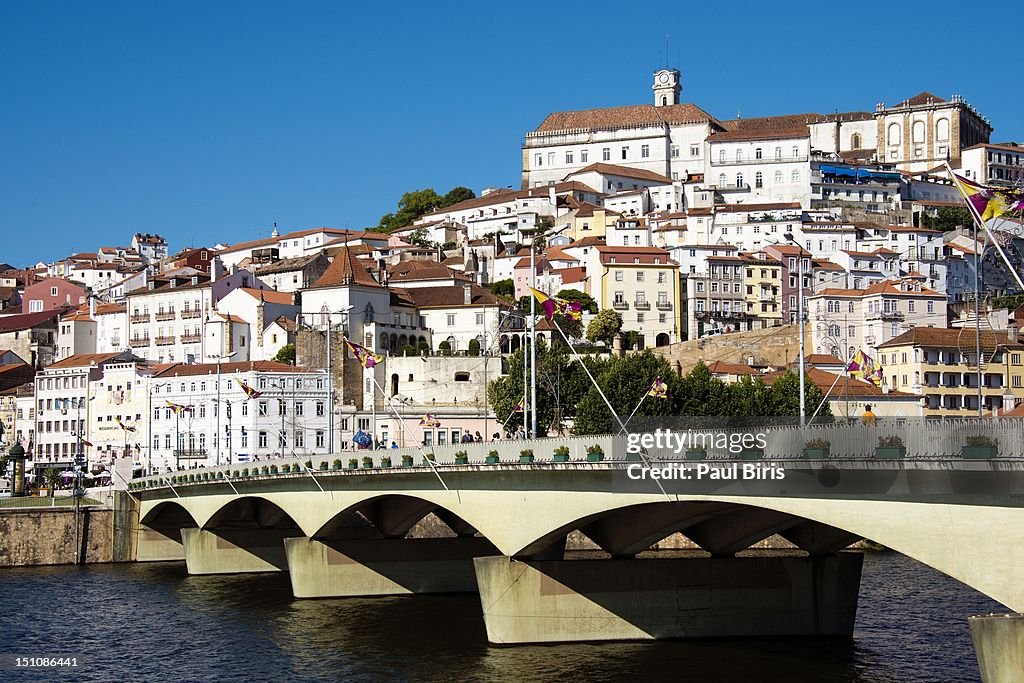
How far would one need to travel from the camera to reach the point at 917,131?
193 meters

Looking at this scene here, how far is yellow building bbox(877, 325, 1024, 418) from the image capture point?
10006 centimetres

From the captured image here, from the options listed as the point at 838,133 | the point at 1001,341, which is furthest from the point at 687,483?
the point at 838,133

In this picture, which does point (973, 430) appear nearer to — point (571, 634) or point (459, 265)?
point (571, 634)

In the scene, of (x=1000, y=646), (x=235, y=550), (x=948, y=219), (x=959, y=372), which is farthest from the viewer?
(x=948, y=219)

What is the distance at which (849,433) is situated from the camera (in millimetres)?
30516

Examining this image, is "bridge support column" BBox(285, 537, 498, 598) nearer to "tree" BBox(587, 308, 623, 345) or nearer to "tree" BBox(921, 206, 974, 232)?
"tree" BBox(587, 308, 623, 345)

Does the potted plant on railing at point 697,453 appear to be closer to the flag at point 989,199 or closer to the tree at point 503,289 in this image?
the flag at point 989,199

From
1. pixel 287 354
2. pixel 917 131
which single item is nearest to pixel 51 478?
pixel 287 354

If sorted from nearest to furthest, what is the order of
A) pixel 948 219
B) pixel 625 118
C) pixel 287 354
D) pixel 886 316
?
pixel 287 354 → pixel 886 316 → pixel 948 219 → pixel 625 118

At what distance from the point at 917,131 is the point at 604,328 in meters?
84.8

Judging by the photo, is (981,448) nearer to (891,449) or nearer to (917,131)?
(891,449)

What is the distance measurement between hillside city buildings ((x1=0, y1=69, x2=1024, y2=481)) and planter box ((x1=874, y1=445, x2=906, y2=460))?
50432 millimetres

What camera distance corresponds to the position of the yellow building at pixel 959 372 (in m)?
100

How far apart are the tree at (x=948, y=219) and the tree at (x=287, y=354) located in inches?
3248
